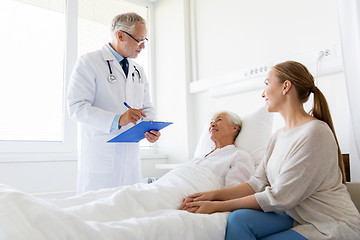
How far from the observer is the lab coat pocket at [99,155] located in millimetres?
1807

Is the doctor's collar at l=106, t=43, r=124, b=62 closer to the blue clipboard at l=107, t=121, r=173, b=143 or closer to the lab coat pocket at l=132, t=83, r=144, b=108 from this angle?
the lab coat pocket at l=132, t=83, r=144, b=108

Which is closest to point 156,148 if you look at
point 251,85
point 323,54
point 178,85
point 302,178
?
point 178,85

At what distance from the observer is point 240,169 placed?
1.61 meters

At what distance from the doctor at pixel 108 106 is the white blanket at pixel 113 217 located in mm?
407

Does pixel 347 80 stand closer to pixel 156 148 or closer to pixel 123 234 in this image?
pixel 123 234

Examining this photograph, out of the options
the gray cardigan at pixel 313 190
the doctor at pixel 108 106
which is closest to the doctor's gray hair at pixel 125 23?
the doctor at pixel 108 106

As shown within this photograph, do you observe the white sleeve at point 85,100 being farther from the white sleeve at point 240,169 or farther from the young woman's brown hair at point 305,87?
the young woman's brown hair at point 305,87

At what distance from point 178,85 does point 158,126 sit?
138 cm

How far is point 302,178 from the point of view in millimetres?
1107

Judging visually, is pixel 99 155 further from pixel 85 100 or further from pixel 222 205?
pixel 222 205

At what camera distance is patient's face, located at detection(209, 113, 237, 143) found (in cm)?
190

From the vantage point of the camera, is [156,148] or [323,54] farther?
[156,148]

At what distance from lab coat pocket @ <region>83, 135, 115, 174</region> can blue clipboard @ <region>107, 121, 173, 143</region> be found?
18 centimetres

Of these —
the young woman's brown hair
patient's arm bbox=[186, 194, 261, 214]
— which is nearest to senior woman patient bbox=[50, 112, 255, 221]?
patient's arm bbox=[186, 194, 261, 214]
